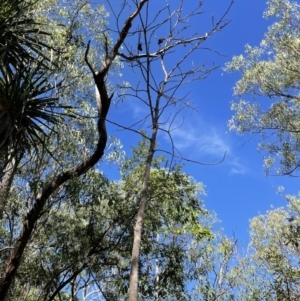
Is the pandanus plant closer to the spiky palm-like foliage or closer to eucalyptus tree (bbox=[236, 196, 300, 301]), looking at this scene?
the spiky palm-like foliage

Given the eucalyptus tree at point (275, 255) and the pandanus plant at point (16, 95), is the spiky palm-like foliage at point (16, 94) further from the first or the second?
the eucalyptus tree at point (275, 255)

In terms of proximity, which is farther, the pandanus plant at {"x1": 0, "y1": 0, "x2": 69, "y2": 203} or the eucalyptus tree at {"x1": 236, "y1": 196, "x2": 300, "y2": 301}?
the eucalyptus tree at {"x1": 236, "y1": 196, "x2": 300, "y2": 301}

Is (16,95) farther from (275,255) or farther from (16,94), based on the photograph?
(275,255)

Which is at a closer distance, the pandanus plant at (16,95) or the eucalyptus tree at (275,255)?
the pandanus plant at (16,95)

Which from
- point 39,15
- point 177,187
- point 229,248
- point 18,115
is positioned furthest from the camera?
point 229,248

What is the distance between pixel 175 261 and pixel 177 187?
1150mm

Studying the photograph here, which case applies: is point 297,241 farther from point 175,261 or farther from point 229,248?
point 229,248

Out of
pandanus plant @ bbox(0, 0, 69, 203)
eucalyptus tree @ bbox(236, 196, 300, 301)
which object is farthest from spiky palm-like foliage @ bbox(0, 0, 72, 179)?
eucalyptus tree @ bbox(236, 196, 300, 301)

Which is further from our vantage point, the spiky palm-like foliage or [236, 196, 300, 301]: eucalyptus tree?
[236, 196, 300, 301]: eucalyptus tree

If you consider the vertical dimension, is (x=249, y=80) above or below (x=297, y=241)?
above

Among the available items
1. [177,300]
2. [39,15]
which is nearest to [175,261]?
[177,300]

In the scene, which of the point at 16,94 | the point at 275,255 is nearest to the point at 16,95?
the point at 16,94

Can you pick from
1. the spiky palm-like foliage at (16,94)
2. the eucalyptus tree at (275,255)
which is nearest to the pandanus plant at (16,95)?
the spiky palm-like foliage at (16,94)

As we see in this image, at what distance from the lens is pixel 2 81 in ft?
13.0
